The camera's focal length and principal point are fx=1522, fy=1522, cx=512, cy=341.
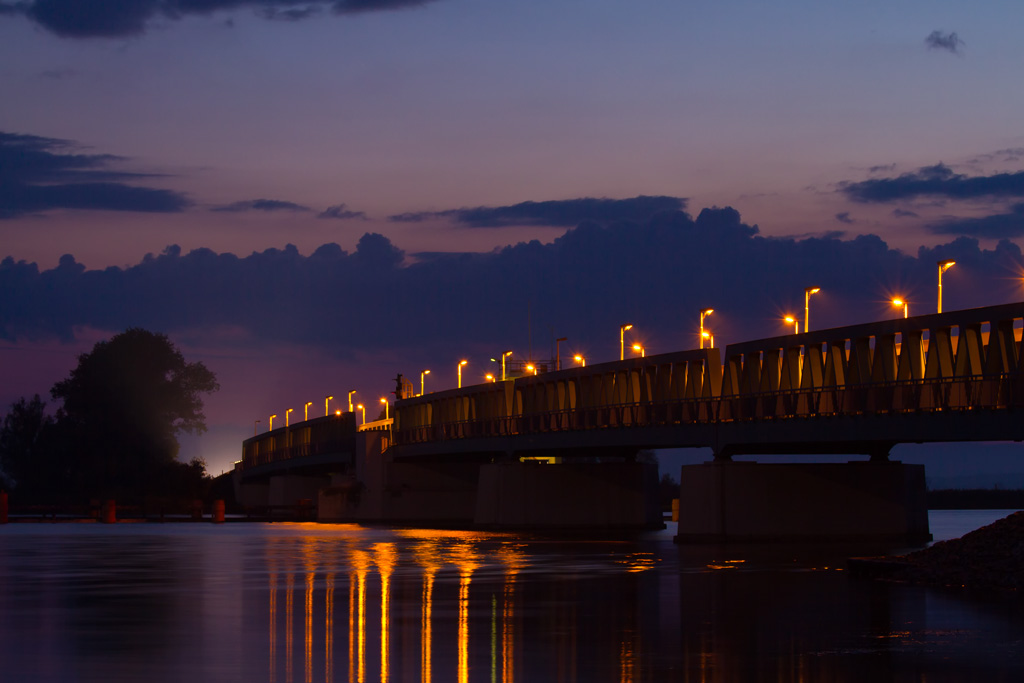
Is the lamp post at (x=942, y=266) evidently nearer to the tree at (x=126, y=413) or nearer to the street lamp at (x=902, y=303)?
the street lamp at (x=902, y=303)

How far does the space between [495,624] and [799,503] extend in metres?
40.6

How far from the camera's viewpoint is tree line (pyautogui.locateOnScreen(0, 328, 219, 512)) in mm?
177375

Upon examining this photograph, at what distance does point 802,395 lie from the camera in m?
64.9

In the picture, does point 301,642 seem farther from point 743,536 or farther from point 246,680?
point 743,536

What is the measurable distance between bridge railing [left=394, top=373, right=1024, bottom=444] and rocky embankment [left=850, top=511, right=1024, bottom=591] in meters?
13.9

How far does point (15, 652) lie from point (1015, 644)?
15623 millimetres

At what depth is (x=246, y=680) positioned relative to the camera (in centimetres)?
2027

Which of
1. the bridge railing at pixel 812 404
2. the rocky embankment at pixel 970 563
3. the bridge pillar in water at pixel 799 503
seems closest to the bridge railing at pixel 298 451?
the bridge railing at pixel 812 404

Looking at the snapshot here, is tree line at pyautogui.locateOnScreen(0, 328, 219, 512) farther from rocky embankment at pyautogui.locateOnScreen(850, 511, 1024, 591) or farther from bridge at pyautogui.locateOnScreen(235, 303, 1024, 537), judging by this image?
rocky embankment at pyautogui.locateOnScreen(850, 511, 1024, 591)

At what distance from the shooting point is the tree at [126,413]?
17750 cm

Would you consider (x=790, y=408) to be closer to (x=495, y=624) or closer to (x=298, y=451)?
(x=495, y=624)

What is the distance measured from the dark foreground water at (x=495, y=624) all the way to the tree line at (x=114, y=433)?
131m

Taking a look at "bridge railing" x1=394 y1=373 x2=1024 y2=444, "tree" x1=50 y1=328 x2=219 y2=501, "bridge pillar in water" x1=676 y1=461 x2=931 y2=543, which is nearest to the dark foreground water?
"bridge railing" x1=394 y1=373 x2=1024 y2=444

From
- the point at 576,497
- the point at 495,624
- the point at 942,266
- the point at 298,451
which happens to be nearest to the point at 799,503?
the point at 942,266
